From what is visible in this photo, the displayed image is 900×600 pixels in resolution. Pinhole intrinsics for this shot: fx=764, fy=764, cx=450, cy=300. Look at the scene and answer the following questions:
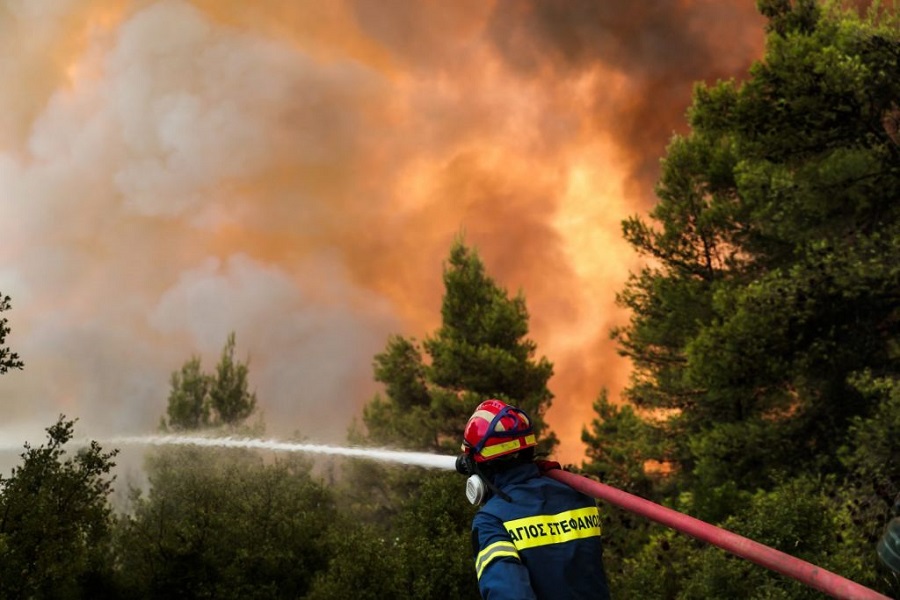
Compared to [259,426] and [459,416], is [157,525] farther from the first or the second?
[259,426]

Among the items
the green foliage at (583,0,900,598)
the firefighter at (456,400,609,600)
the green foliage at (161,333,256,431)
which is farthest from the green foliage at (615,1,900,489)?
the green foliage at (161,333,256,431)

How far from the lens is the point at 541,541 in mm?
4008

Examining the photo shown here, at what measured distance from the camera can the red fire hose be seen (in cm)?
292

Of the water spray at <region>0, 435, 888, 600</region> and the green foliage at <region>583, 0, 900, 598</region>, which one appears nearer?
the water spray at <region>0, 435, 888, 600</region>

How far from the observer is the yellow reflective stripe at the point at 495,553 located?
12.4 ft

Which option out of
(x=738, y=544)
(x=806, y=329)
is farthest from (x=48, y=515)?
(x=806, y=329)

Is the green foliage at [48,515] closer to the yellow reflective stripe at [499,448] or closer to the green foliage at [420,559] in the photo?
the green foliage at [420,559]

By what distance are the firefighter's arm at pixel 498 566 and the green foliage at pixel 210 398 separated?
4036 centimetres

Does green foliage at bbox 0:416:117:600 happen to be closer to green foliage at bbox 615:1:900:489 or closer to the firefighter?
the firefighter

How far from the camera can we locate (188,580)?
13.5 m

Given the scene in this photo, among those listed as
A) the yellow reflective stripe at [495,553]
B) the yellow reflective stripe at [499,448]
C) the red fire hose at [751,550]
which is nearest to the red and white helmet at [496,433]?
the yellow reflective stripe at [499,448]

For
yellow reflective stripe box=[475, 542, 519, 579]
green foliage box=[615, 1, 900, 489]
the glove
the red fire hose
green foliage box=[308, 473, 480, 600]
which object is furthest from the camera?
green foliage box=[615, 1, 900, 489]

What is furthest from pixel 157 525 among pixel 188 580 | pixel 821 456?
pixel 821 456

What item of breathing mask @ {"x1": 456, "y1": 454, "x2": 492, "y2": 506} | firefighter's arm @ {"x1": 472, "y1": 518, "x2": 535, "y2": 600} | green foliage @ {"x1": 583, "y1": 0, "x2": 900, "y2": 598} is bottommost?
firefighter's arm @ {"x1": 472, "y1": 518, "x2": 535, "y2": 600}
